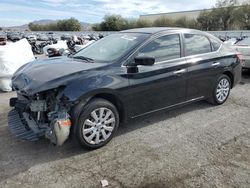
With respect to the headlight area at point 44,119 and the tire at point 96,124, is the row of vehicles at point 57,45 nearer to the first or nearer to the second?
the headlight area at point 44,119

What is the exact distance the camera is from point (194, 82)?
457 cm

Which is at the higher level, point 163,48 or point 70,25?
point 70,25

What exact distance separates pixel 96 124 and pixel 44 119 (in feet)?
2.38

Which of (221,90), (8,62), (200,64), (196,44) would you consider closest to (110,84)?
(200,64)

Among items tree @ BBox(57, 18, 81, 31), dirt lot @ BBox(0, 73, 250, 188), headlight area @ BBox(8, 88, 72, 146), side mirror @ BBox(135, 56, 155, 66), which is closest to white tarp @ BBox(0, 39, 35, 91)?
dirt lot @ BBox(0, 73, 250, 188)

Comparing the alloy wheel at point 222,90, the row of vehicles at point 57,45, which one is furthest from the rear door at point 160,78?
the row of vehicles at point 57,45

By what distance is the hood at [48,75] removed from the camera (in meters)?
3.20

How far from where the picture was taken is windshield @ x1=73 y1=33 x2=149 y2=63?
152 inches

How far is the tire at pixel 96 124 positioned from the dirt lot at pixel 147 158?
0.15 meters

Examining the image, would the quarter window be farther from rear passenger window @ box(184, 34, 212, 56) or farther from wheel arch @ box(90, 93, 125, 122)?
wheel arch @ box(90, 93, 125, 122)

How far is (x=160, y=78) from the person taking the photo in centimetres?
402

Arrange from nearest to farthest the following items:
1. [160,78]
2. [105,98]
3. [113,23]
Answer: [105,98]
[160,78]
[113,23]

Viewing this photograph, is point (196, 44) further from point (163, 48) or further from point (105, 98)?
point (105, 98)

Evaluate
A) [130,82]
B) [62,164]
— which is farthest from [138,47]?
[62,164]
